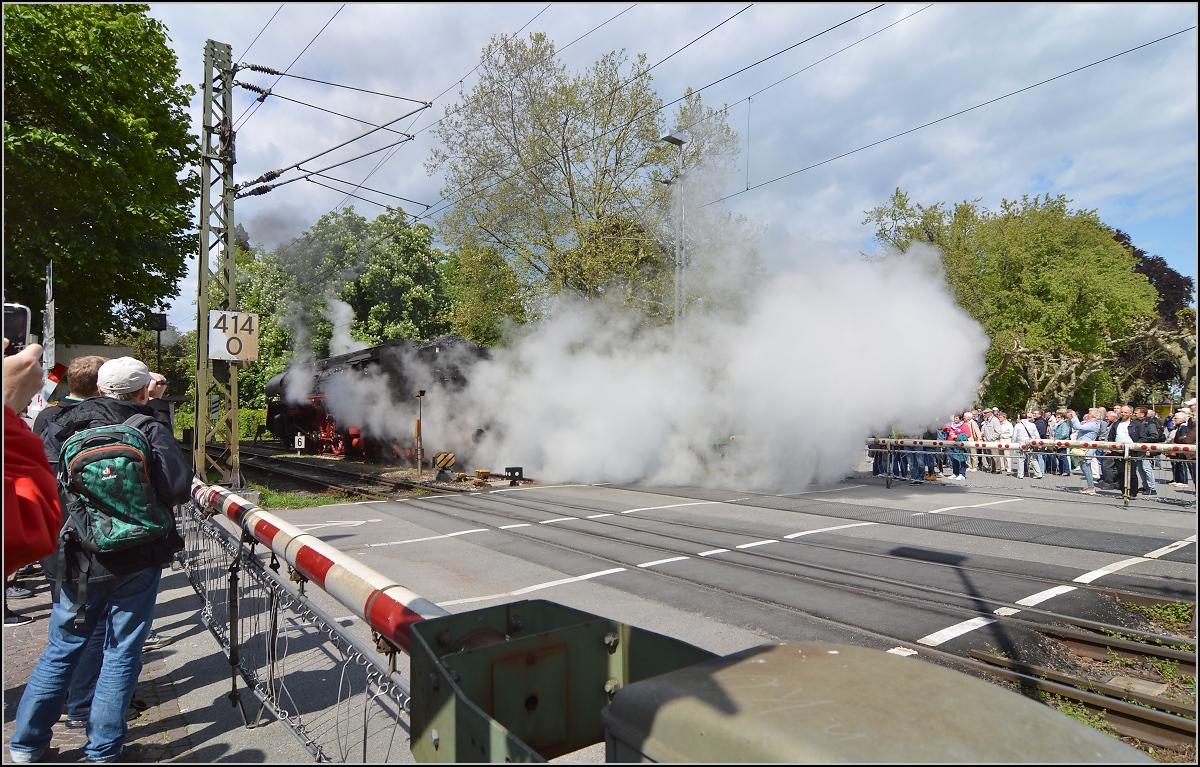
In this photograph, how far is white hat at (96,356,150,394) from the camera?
3186 millimetres

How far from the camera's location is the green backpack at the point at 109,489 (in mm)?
2898

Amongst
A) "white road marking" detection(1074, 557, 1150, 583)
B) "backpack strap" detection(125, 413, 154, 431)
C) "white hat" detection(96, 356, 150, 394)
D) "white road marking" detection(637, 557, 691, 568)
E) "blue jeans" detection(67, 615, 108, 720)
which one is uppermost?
"white hat" detection(96, 356, 150, 394)

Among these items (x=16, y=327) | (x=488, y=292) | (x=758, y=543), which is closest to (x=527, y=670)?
(x=16, y=327)

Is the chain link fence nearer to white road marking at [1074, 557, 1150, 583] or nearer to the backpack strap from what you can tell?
the backpack strap

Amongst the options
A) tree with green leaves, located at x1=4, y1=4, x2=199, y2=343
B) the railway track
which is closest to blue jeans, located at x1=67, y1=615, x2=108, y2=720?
the railway track

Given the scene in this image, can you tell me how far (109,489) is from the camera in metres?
2.90

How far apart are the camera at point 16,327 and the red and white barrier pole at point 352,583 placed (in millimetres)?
1192

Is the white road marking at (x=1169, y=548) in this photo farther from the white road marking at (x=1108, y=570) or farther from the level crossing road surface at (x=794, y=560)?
the white road marking at (x=1108, y=570)

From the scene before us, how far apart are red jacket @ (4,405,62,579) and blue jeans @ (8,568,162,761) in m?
1.21

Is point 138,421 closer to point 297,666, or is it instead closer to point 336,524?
point 297,666

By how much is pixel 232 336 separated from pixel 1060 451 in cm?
1588

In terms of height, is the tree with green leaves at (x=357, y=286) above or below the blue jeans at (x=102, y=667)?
above

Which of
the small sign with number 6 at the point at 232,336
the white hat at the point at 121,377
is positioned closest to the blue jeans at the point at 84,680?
the white hat at the point at 121,377

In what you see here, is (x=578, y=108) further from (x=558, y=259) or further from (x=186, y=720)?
(x=186, y=720)
